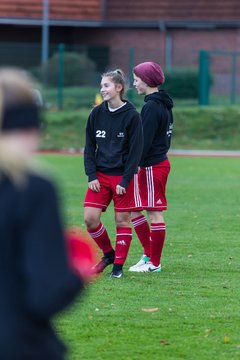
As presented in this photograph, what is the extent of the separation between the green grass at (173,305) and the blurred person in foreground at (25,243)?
73cm

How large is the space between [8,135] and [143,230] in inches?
258

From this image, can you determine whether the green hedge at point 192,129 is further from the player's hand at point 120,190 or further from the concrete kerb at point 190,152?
the player's hand at point 120,190

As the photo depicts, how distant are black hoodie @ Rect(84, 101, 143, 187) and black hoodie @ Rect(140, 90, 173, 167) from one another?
0.34 m

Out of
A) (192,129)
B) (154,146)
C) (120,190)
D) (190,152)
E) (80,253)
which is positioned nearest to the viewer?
(80,253)

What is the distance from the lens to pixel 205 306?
26.1 ft

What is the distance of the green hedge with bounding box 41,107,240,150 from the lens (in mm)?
28844

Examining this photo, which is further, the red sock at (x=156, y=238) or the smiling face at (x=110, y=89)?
the red sock at (x=156, y=238)

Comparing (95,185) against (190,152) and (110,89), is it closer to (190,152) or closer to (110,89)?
(110,89)

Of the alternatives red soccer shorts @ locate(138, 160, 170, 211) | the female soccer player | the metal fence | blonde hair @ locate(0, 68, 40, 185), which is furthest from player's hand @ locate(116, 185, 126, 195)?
the metal fence

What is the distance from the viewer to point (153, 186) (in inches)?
369

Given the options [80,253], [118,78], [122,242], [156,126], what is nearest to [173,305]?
[122,242]

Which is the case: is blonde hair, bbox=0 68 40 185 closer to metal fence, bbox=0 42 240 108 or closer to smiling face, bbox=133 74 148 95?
→ smiling face, bbox=133 74 148 95

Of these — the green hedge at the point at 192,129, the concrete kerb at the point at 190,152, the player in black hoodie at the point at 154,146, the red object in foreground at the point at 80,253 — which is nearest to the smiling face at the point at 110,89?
the player in black hoodie at the point at 154,146

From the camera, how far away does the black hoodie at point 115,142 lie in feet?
29.2
